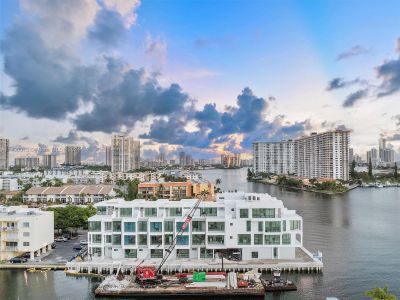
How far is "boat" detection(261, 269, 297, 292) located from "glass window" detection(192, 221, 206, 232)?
2811mm

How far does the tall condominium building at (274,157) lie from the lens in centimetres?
7752

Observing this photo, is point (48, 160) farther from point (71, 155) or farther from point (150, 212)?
point (150, 212)

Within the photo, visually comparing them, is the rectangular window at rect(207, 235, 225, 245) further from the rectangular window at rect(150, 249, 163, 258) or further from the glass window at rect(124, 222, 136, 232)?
the glass window at rect(124, 222, 136, 232)

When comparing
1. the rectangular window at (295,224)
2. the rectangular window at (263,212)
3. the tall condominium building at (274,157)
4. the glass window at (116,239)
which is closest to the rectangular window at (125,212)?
the glass window at (116,239)

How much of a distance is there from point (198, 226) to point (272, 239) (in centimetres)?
246

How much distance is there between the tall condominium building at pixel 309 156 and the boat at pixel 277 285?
46.6 metres

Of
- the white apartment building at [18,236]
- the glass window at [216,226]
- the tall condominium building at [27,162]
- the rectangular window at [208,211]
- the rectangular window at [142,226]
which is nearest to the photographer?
the glass window at [216,226]

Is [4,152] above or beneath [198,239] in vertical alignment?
above

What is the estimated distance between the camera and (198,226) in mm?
14242

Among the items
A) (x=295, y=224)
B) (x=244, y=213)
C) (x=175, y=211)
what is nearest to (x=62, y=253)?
(x=175, y=211)

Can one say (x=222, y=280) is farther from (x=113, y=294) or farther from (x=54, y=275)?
(x=54, y=275)

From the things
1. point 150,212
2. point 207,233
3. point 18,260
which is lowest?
point 18,260

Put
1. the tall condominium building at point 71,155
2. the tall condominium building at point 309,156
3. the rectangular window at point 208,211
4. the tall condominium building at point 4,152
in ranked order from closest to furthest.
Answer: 1. the rectangular window at point 208,211
2. the tall condominium building at point 309,156
3. the tall condominium building at point 4,152
4. the tall condominium building at point 71,155

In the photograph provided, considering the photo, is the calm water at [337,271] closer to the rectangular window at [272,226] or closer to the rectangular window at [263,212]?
the rectangular window at [272,226]
